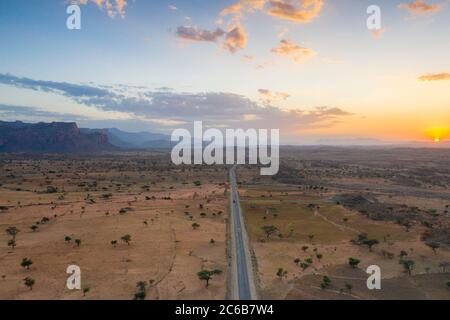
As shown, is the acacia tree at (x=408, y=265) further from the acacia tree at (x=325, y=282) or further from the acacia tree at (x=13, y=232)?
the acacia tree at (x=13, y=232)

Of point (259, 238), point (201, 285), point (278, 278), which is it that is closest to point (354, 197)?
point (259, 238)

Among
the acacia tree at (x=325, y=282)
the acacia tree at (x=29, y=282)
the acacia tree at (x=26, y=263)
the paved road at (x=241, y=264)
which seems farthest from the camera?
the acacia tree at (x=26, y=263)

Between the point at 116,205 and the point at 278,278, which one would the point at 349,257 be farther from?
the point at 116,205

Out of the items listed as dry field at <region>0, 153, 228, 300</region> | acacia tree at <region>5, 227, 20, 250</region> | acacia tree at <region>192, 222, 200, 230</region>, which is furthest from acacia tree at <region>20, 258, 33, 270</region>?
acacia tree at <region>192, 222, 200, 230</region>

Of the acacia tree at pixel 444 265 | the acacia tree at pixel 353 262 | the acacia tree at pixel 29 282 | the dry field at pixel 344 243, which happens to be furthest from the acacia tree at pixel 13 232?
the acacia tree at pixel 444 265

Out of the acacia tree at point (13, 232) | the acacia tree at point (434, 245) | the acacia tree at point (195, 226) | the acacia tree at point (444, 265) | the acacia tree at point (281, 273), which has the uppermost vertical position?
the acacia tree at point (13, 232)

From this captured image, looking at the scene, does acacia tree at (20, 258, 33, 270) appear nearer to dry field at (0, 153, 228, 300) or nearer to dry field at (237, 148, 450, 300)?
dry field at (0, 153, 228, 300)
